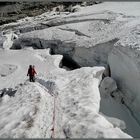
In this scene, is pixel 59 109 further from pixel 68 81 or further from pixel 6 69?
pixel 6 69

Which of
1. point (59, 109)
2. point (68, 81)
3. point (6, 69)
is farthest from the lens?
point (6, 69)

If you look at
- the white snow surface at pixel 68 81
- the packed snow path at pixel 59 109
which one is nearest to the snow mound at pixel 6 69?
the white snow surface at pixel 68 81

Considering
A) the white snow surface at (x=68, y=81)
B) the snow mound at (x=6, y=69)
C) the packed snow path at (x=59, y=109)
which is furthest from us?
the snow mound at (x=6, y=69)

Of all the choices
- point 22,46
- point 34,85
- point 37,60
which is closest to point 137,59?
point 34,85

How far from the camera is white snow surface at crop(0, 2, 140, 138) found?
31.4 feet

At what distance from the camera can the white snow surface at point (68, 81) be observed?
9.56m

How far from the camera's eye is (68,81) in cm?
1358

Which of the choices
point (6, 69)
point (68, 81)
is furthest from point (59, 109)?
point (6, 69)

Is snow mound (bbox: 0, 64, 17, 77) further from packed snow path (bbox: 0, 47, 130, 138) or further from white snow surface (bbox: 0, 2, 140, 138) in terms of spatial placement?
packed snow path (bbox: 0, 47, 130, 138)

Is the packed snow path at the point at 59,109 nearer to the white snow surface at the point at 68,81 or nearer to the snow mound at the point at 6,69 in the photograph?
the white snow surface at the point at 68,81

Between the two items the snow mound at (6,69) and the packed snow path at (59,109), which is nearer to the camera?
the packed snow path at (59,109)

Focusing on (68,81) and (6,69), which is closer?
(68,81)

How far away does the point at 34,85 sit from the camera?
1280 cm

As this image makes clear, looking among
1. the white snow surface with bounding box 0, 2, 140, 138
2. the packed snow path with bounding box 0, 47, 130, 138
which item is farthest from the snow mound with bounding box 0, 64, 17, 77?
the packed snow path with bounding box 0, 47, 130, 138
